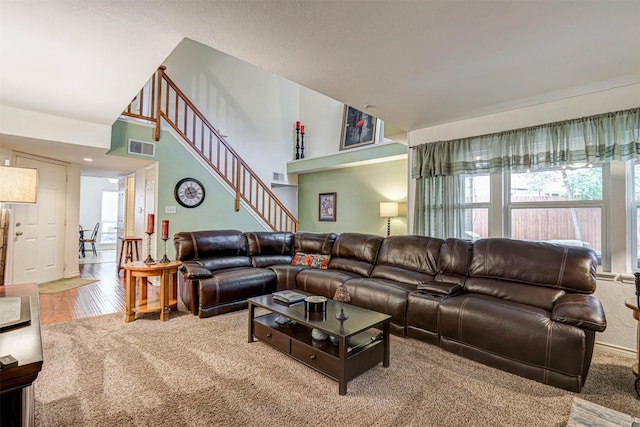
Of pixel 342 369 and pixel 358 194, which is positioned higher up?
pixel 358 194

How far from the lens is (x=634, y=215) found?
2.79 meters

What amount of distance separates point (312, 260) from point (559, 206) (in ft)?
9.88

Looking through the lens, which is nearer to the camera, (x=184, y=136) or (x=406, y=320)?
(x=406, y=320)

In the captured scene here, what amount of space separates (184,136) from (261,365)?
4.25 m

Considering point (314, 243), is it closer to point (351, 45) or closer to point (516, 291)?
point (516, 291)

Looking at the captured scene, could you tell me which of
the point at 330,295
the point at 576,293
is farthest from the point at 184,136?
the point at 576,293

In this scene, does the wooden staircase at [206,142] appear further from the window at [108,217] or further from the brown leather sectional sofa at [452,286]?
the window at [108,217]

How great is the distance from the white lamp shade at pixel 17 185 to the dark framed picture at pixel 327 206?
530 cm

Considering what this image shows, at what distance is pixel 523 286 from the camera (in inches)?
107

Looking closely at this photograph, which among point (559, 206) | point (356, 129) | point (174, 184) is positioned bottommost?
point (559, 206)

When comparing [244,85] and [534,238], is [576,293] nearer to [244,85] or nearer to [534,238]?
[534,238]

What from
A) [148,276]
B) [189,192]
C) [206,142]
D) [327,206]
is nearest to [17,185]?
[148,276]

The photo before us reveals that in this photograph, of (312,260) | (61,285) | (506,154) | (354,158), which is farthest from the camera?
(354,158)

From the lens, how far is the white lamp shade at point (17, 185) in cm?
191
